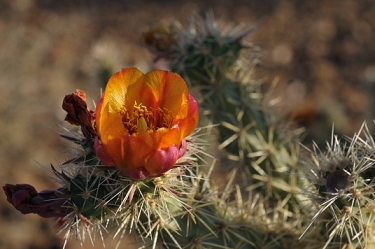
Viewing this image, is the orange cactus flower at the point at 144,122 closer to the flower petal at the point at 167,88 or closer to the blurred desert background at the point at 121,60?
the flower petal at the point at 167,88

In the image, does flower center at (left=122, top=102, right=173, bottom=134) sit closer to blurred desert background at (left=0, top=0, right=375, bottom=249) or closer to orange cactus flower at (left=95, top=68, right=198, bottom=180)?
orange cactus flower at (left=95, top=68, right=198, bottom=180)

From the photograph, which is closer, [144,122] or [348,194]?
[144,122]

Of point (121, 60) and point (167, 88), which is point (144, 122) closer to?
point (167, 88)

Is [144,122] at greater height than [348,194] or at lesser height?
greater

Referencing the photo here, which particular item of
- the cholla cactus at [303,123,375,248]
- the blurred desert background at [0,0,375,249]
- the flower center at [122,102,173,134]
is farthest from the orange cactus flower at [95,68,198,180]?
the blurred desert background at [0,0,375,249]

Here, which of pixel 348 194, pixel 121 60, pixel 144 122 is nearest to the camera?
pixel 144 122

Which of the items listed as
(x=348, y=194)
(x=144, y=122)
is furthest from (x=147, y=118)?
(x=348, y=194)

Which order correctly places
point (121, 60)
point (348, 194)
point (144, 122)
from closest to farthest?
point (144, 122) → point (348, 194) → point (121, 60)
